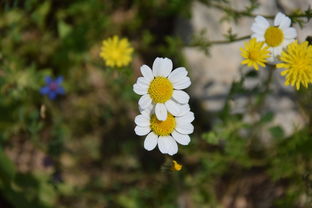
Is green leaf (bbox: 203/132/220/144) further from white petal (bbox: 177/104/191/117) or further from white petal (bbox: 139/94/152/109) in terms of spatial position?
white petal (bbox: 139/94/152/109)

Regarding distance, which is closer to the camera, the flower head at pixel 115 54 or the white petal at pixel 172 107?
the white petal at pixel 172 107

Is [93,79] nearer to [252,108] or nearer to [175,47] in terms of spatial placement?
[175,47]

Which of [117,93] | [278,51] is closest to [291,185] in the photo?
[278,51]

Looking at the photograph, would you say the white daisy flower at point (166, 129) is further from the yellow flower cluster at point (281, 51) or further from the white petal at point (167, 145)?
the yellow flower cluster at point (281, 51)

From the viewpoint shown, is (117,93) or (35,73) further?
(117,93)

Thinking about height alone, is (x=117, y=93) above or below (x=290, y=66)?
above

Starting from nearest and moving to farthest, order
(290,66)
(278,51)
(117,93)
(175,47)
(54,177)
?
(290,66)
(278,51)
(175,47)
(54,177)
(117,93)

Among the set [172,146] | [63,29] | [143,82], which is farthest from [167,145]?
[63,29]

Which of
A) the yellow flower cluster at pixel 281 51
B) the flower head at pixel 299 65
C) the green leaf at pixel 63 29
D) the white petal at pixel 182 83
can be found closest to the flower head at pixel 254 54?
the yellow flower cluster at pixel 281 51
